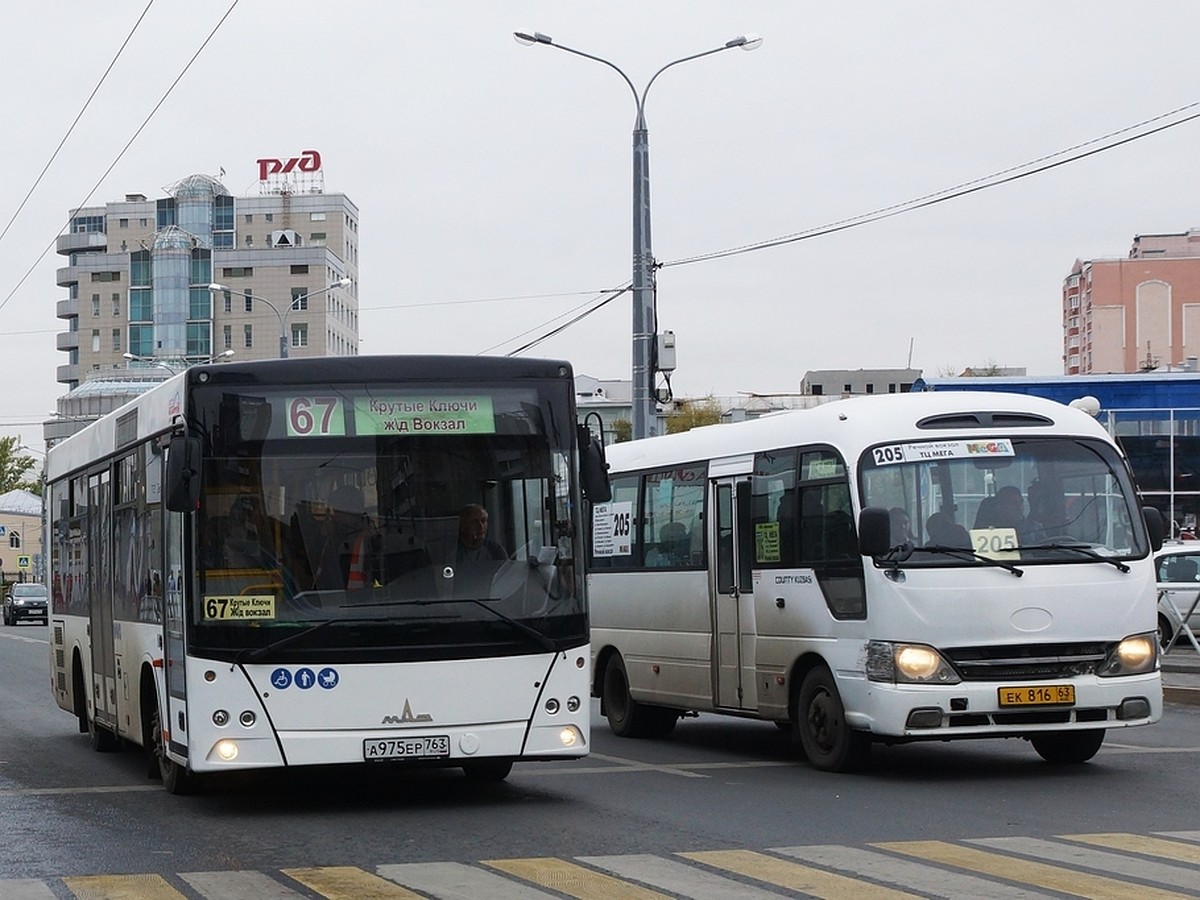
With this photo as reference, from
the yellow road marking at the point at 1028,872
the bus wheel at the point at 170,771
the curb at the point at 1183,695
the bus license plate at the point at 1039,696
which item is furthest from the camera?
the curb at the point at 1183,695

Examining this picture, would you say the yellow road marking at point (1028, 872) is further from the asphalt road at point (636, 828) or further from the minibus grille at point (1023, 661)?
the minibus grille at point (1023, 661)

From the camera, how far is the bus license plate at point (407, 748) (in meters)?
11.3

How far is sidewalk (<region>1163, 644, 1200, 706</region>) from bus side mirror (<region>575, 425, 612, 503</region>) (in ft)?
35.5

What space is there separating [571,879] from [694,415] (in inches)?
3352

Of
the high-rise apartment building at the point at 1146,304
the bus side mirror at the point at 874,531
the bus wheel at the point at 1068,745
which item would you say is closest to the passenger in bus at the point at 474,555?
the bus side mirror at the point at 874,531

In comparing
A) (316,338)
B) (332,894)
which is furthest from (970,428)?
(316,338)

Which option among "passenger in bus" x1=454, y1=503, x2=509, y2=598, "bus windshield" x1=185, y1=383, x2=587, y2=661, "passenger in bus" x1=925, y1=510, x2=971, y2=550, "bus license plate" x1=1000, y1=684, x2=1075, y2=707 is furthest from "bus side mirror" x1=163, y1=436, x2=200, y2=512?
"bus license plate" x1=1000, y1=684, x2=1075, y2=707

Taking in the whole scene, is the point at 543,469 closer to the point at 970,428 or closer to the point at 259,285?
the point at 970,428

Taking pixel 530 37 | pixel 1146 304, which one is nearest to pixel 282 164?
pixel 1146 304

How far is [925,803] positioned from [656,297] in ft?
52.3

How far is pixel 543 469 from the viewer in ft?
38.8

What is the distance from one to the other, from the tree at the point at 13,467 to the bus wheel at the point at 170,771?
405 feet

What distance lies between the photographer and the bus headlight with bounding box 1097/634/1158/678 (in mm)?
13077

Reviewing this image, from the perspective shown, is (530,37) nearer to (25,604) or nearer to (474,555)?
(474,555)
